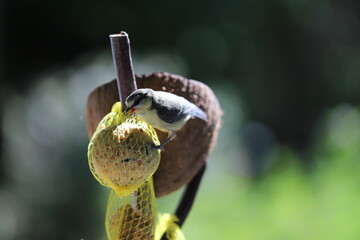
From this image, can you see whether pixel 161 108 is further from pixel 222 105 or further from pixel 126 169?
pixel 222 105

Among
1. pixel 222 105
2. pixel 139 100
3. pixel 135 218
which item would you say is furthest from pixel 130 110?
pixel 222 105

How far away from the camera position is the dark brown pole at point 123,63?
78 centimetres

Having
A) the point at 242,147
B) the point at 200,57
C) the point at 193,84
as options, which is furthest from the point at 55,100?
the point at 193,84

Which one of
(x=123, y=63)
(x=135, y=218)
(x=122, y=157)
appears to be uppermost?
(x=123, y=63)

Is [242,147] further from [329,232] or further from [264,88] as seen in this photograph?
[329,232]

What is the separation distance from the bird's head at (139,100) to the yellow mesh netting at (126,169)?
0.12ft

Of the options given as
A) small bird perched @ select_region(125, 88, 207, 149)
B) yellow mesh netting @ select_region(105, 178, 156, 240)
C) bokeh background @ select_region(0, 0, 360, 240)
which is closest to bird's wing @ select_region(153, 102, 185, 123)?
small bird perched @ select_region(125, 88, 207, 149)

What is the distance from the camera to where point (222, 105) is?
3857 mm

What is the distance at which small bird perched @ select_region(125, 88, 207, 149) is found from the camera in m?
0.76

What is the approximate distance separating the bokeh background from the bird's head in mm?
1094

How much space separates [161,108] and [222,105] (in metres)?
3.07

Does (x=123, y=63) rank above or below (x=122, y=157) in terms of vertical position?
above

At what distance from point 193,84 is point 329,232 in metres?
0.98

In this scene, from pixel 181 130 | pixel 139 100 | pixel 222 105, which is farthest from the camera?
pixel 222 105
